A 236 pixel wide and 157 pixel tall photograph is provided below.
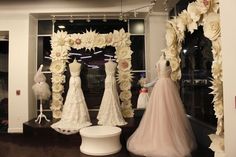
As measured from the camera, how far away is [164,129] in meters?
2.91

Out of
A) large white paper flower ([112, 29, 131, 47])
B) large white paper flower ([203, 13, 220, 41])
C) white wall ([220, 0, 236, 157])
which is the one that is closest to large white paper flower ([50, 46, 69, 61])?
large white paper flower ([112, 29, 131, 47])

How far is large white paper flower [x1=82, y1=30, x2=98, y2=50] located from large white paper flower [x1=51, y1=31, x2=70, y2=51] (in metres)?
0.37

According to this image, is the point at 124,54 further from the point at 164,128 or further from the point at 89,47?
the point at 164,128

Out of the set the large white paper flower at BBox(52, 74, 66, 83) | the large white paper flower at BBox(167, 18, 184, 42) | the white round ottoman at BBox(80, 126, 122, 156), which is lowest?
the white round ottoman at BBox(80, 126, 122, 156)

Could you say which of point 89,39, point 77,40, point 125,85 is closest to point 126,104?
point 125,85

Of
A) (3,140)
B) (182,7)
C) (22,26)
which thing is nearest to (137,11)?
(182,7)

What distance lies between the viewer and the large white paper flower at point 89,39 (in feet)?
16.0

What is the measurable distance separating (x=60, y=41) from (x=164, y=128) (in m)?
2.98

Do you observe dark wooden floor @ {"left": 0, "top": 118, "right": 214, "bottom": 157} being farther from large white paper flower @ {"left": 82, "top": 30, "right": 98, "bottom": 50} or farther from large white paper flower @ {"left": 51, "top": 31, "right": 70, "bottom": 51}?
large white paper flower @ {"left": 82, "top": 30, "right": 98, "bottom": 50}

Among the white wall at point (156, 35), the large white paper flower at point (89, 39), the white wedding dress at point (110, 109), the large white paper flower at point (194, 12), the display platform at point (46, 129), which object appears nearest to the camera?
the large white paper flower at point (194, 12)

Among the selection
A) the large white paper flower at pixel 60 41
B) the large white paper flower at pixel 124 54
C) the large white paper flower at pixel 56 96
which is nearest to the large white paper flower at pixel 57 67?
the large white paper flower at pixel 60 41

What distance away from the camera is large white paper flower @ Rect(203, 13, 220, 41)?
219cm

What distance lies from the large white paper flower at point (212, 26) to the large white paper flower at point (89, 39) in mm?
2917

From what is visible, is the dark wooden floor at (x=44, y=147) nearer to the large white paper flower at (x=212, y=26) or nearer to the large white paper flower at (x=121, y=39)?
the large white paper flower at (x=212, y=26)
